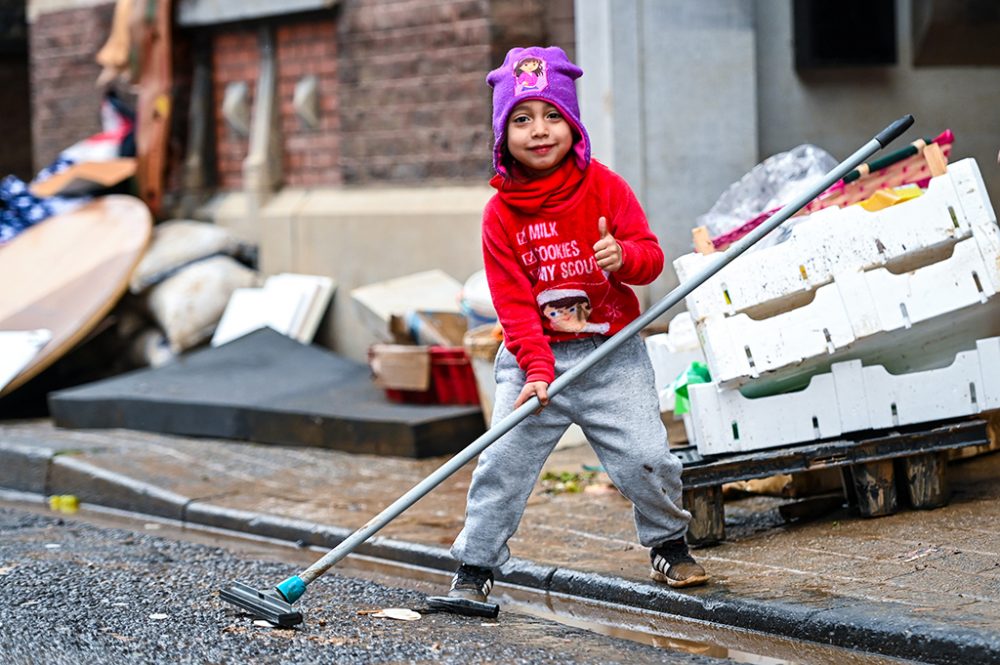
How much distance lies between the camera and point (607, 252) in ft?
14.4

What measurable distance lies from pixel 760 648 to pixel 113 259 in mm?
6593

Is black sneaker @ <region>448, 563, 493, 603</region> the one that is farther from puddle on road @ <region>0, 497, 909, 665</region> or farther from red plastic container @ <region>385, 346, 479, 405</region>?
red plastic container @ <region>385, 346, 479, 405</region>

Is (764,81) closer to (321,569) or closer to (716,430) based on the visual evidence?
(716,430)

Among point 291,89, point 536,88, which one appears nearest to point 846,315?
point 536,88

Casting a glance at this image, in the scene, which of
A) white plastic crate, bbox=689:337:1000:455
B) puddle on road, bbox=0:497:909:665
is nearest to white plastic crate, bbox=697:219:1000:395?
white plastic crate, bbox=689:337:1000:455

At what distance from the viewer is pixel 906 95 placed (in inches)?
326

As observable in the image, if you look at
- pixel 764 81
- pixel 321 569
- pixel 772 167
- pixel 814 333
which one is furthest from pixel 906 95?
pixel 321 569

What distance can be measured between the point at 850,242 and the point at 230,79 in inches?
262

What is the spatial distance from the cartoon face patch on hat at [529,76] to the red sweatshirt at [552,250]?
0.81 feet

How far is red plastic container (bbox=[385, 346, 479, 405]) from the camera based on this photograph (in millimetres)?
7918

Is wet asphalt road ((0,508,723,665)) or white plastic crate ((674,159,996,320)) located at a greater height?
white plastic crate ((674,159,996,320))

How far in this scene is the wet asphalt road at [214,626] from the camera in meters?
4.20

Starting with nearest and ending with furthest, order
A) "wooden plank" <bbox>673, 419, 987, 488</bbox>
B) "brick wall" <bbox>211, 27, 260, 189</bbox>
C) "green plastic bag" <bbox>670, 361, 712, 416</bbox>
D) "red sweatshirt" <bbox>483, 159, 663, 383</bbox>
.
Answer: "red sweatshirt" <bbox>483, 159, 663, 383</bbox> < "wooden plank" <bbox>673, 419, 987, 488</bbox> < "green plastic bag" <bbox>670, 361, 712, 416</bbox> < "brick wall" <bbox>211, 27, 260, 189</bbox>

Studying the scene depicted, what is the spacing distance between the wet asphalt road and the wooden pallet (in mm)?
846
